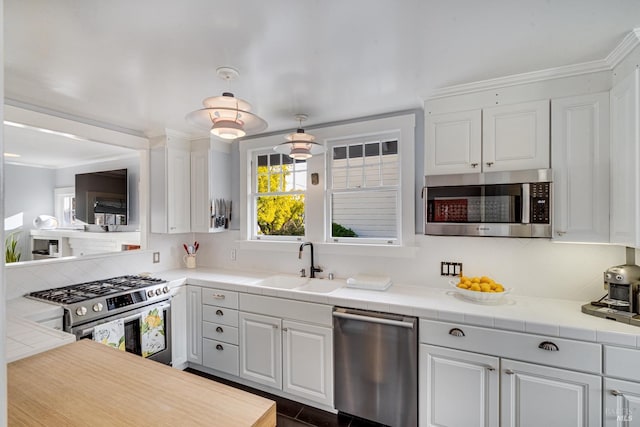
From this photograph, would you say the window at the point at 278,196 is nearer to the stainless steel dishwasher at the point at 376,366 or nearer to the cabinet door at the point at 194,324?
the cabinet door at the point at 194,324

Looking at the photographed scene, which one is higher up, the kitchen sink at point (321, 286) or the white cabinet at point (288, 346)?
the kitchen sink at point (321, 286)

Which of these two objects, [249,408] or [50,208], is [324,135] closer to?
[249,408]

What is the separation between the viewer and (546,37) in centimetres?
162

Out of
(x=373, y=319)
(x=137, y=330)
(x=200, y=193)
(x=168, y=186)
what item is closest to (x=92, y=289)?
(x=137, y=330)

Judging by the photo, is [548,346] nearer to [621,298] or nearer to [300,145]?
[621,298]

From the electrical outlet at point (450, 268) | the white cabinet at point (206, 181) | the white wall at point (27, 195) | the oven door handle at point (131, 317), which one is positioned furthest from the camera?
the white wall at point (27, 195)

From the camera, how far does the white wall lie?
5.14 meters

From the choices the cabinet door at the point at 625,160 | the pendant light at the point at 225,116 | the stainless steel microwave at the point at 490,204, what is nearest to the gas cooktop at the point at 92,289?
the pendant light at the point at 225,116

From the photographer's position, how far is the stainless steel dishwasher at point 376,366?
2092 millimetres

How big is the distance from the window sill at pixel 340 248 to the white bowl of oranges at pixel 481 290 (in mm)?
514

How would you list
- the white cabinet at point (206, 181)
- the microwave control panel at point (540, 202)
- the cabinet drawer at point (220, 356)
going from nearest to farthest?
the microwave control panel at point (540, 202) → the cabinet drawer at point (220, 356) → the white cabinet at point (206, 181)

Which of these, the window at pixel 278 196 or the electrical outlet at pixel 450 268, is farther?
the window at pixel 278 196

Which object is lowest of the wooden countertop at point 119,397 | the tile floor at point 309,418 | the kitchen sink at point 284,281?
the tile floor at point 309,418

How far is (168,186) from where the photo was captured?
328cm
